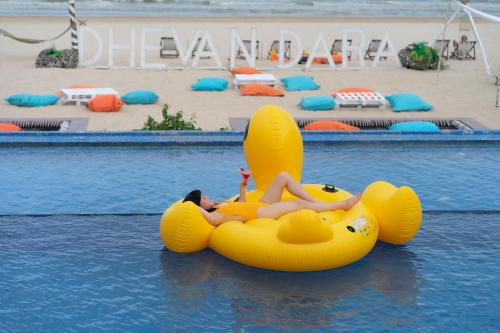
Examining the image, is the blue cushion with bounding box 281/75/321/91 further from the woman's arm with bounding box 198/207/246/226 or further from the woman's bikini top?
the woman's arm with bounding box 198/207/246/226

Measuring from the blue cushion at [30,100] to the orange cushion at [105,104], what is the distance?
120 cm

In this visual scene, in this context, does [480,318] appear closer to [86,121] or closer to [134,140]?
[134,140]

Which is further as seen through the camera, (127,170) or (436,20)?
(436,20)

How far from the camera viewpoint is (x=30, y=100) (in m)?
16.5

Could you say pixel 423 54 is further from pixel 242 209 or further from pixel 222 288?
pixel 222 288

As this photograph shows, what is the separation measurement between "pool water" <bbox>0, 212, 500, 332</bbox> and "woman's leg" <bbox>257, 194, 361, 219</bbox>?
0.62 metres

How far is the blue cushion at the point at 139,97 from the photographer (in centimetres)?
1677

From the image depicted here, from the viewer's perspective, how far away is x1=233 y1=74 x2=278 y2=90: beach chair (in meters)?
18.8

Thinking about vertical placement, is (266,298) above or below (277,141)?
below

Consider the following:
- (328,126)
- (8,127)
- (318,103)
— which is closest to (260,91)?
(318,103)

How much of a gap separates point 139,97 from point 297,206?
9.19 m

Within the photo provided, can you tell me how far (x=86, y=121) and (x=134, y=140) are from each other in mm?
2563

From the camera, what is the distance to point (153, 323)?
273 inches

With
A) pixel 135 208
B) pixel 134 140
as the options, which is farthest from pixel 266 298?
pixel 134 140
